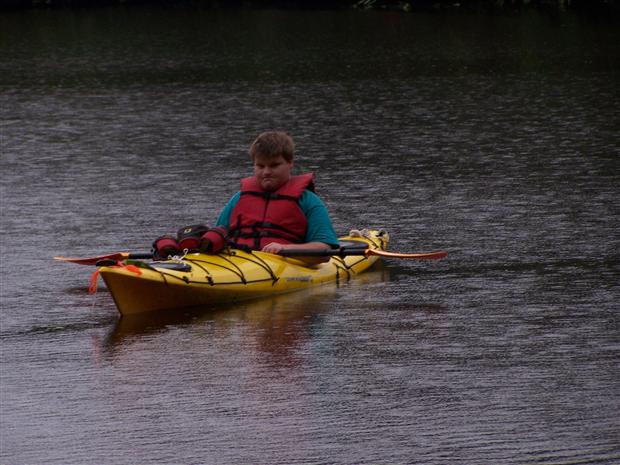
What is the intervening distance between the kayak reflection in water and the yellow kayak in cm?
12

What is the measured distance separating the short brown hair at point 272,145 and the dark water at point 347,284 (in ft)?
2.97

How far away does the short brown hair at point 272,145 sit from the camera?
928 centimetres

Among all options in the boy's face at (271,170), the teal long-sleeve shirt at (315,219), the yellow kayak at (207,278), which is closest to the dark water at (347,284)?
the yellow kayak at (207,278)

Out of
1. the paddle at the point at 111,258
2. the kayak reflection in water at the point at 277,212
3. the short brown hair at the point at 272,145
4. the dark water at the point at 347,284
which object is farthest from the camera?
the paddle at the point at 111,258

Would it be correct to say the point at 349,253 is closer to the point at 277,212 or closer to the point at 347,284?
the point at 347,284

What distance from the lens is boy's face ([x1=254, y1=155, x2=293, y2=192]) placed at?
9.40 metres

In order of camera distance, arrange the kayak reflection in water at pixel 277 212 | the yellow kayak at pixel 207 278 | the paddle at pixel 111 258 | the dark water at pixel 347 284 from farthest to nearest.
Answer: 1. the paddle at pixel 111 258
2. the kayak reflection in water at pixel 277 212
3. the yellow kayak at pixel 207 278
4. the dark water at pixel 347 284

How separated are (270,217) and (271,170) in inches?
11.6

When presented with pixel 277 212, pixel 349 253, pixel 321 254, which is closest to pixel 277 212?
pixel 277 212

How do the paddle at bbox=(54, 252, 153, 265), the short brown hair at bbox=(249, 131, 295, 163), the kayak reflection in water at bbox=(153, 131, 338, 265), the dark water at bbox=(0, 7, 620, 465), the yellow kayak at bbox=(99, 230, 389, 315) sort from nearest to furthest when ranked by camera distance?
the dark water at bbox=(0, 7, 620, 465)
the yellow kayak at bbox=(99, 230, 389, 315)
the short brown hair at bbox=(249, 131, 295, 163)
the kayak reflection in water at bbox=(153, 131, 338, 265)
the paddle at bbox=(54, 252, 153, 265)

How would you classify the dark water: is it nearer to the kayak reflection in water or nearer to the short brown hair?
the kayak reflection in water

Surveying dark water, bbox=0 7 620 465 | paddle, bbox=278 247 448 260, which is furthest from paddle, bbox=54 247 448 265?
dark water, bbox=0 7 620 465

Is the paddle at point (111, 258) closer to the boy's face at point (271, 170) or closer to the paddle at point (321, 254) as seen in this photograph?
the paddle at point (321, 254)

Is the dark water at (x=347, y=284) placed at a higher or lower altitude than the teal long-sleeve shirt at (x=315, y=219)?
lower
